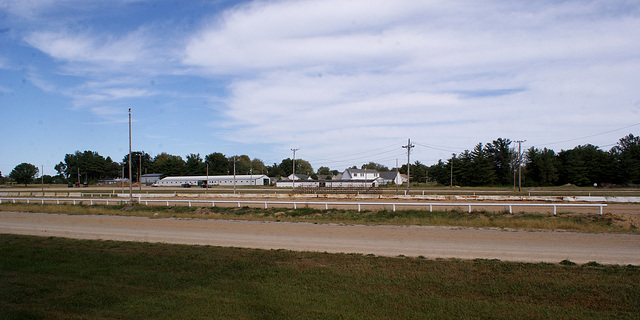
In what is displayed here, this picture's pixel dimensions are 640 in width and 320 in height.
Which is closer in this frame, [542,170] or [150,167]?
[542,170]

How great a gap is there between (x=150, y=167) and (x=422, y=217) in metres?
145

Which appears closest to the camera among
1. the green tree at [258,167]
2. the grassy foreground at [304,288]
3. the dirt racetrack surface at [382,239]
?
the grassy foreground at [304,288]

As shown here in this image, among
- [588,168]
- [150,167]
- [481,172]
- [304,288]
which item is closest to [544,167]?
[588,168]

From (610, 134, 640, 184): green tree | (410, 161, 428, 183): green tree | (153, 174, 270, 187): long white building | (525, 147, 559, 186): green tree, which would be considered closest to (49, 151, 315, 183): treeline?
(153, 174, 270, 187): long white building

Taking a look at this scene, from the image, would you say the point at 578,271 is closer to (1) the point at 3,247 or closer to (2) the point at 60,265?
(2) the point at 60,265

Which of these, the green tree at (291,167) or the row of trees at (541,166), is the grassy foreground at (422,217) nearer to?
the row of trees at (541,166)

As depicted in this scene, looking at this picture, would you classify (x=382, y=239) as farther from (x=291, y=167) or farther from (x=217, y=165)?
(x=291, y=167)

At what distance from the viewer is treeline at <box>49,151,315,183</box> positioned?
13350 cm

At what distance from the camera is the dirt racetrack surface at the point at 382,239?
1178cm

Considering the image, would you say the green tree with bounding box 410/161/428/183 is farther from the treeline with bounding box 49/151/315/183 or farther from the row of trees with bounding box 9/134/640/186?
the treeline with bounding box 49/151/315/183

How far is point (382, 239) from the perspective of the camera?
1474 centimetres

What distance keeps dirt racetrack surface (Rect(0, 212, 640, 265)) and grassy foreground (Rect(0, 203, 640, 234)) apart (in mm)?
1955

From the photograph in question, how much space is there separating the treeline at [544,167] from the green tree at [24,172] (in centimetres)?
12878

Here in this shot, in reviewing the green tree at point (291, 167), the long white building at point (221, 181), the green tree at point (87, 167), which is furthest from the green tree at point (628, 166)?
the green tree at point (87, 167)
